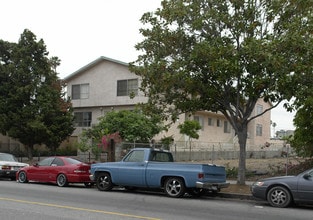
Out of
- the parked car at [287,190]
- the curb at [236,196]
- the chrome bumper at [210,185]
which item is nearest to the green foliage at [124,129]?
the curb at [236,196]

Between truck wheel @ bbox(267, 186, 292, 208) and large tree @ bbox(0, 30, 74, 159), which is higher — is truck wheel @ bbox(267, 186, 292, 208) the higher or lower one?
the lower one

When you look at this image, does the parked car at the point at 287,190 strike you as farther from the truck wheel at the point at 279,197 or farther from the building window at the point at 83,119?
the building window at the point at 83,119

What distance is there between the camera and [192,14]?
51.2 ft

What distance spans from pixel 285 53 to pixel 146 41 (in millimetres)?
5447

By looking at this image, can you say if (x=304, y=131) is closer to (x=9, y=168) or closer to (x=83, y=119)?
(x=9, y=168)

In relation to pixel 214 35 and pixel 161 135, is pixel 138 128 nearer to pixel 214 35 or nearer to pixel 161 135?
pixel 161 135

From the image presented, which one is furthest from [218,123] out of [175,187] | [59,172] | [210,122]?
[175,187]

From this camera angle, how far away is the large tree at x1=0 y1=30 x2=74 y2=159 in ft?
102

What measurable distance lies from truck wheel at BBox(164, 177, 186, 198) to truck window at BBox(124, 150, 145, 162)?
4.33ft

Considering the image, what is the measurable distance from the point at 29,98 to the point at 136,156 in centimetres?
1939

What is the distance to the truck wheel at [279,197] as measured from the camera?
1205cm

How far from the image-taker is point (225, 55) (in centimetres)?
1434

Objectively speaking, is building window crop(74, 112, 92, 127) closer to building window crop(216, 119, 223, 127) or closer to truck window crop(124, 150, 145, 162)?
building window crop(216, 119, 223, 127)

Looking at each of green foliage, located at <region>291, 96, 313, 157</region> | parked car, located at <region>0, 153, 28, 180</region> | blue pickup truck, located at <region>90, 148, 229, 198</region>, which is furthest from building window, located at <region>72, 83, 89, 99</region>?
blue pickup truck, located at <region>90, 148, 229, 198</region>
